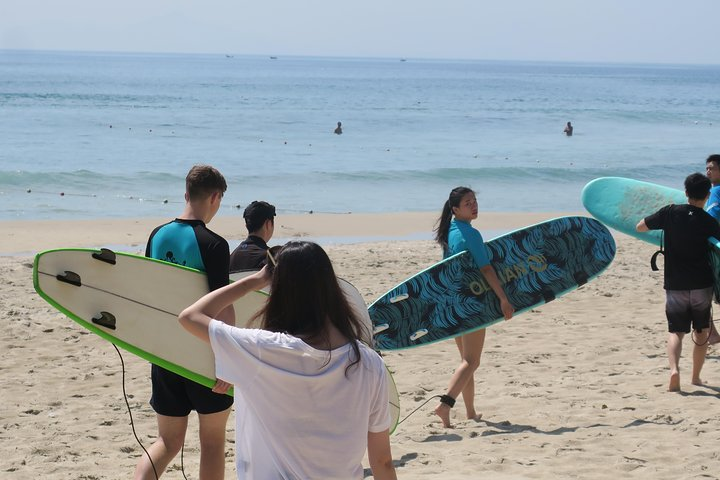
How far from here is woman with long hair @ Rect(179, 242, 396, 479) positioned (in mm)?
2111

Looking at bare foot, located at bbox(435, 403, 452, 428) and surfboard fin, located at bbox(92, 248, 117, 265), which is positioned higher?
surfboard fin, located at bbox(92, 248, 117, 265)

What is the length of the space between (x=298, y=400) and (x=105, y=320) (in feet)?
5.93

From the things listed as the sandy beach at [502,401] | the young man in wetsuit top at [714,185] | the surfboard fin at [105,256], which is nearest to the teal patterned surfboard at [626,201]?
the sandy beach at [502,401]

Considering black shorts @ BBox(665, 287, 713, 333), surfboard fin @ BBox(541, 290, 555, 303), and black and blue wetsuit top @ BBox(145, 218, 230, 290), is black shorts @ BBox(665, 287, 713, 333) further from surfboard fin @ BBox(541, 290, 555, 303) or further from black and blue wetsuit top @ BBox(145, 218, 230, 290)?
black and blue wetsuit top @ BBox(145, 218, 230, 290)

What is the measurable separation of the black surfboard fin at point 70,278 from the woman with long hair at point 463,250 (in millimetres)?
2212

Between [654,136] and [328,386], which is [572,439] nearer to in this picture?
[328,386]

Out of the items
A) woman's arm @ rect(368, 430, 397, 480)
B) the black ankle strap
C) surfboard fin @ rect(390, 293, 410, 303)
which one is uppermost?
woman's arm @ rect(368, 430, 397, 480)

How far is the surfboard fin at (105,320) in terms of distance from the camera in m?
3.71

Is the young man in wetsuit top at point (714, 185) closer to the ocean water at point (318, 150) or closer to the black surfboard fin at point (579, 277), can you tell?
the black surfboard fin at point (579, 277)

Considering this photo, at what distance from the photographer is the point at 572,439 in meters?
5.10

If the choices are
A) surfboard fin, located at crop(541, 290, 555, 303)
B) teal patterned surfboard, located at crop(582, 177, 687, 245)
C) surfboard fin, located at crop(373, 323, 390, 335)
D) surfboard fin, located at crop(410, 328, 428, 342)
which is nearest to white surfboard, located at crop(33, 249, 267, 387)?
surfboard fin, located at crop(373, 323, 390, 335)

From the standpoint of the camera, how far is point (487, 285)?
6031mm

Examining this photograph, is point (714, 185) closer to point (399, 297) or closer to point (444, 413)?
point (399, 297)

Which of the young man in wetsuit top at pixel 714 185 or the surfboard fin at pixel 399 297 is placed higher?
the young man in wetsuit top at pixel 714 185
